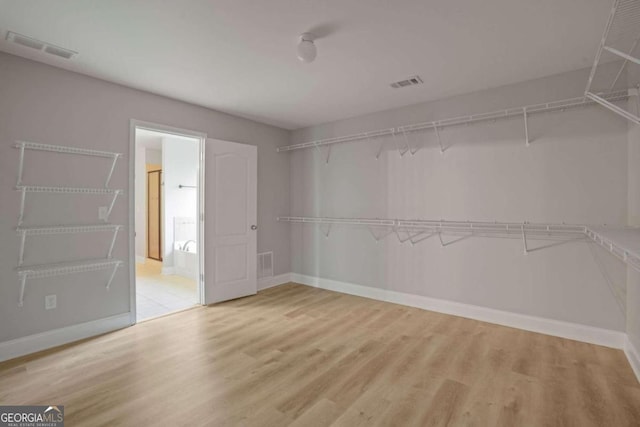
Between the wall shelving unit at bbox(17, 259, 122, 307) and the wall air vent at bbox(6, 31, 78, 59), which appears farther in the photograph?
the wall shelving unit at bbox(17, 259, 122, 307)

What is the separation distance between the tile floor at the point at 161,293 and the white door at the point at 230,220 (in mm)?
486

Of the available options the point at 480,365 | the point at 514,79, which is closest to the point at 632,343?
the point at 480,365

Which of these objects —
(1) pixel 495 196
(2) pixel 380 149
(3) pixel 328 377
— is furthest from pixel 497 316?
(2) pixel 380 149

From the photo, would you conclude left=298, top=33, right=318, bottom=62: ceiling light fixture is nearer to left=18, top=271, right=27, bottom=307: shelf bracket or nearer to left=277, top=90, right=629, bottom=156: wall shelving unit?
left=277, top=90, right=629, bottom=156: wall shelving unit

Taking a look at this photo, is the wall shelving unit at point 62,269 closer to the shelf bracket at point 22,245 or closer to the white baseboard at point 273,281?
the shelf bracket at point 22,245

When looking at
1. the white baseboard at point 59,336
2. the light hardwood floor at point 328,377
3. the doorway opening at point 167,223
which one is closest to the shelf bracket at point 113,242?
the white baseboard at point 59,336

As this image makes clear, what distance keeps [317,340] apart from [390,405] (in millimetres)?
1085

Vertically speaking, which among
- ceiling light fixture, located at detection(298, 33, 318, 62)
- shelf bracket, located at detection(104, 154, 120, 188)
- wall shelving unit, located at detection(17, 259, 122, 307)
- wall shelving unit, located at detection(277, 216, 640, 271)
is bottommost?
wall shelving unit, located at detection(17, 259, 122, 307)

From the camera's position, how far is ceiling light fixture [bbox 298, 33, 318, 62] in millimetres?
2301

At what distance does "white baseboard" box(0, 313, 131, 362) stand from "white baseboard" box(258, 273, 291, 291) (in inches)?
73.1

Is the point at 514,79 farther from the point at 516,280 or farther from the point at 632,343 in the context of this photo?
the point at 632,343

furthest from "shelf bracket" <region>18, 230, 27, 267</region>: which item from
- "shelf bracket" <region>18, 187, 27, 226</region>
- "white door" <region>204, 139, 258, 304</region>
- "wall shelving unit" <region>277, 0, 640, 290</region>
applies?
"wall shelving unit" <region>277, 0, 640, 290</region>

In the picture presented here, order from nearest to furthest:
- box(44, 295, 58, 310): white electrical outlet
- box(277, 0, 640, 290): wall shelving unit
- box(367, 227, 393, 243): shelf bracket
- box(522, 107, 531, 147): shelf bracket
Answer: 1. box(277, 0, 640, 290): wall shelving unit
2. box(44, 295, 58, 310): white electrical outlet
3. box(522, 107, 531, 147): shelf bracket
4. box(367, 227, 393, 243): shelf bracket

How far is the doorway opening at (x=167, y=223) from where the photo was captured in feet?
14.9
